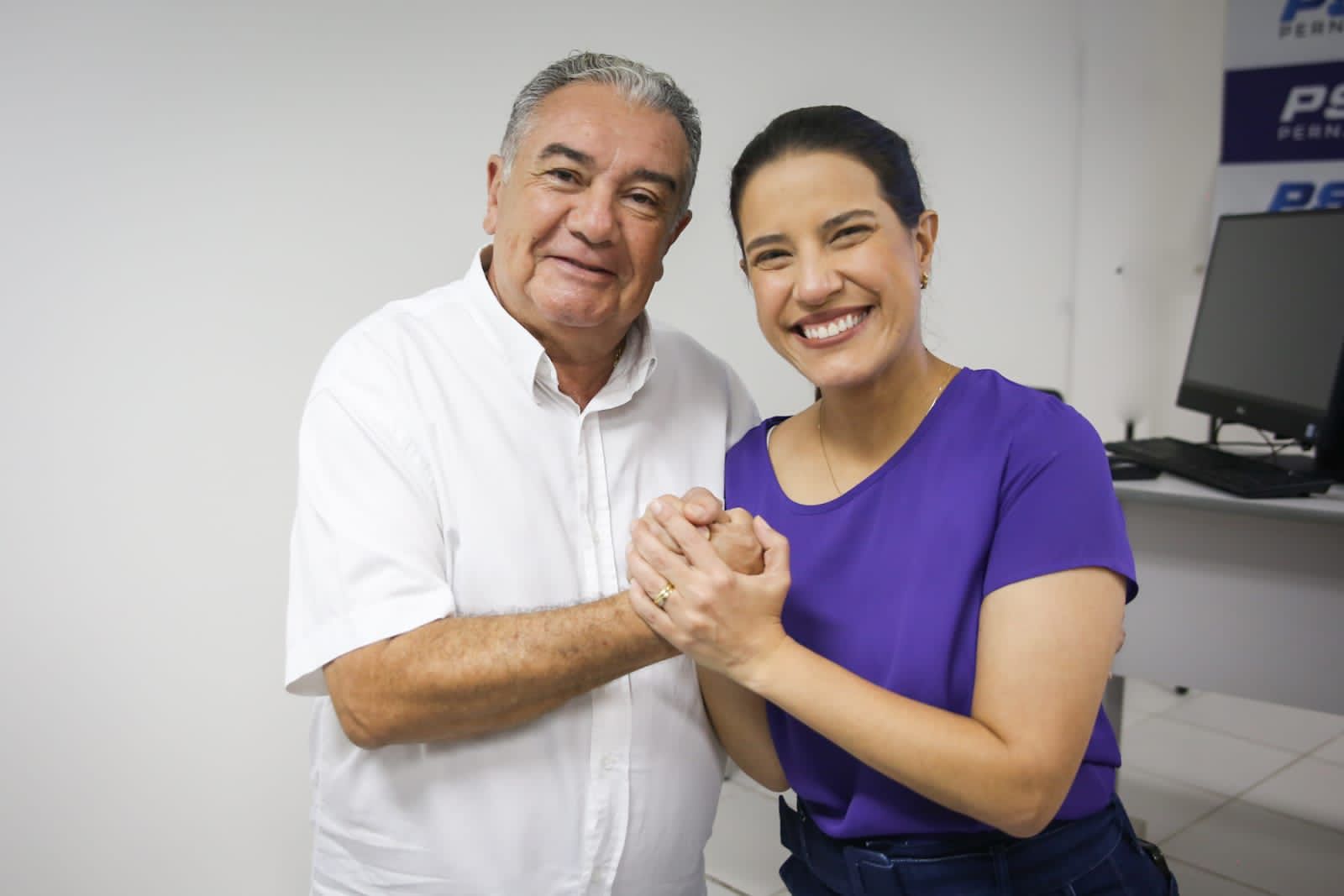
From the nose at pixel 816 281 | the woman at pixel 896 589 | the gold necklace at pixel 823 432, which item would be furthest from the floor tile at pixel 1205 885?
the nose at pixel 816 281

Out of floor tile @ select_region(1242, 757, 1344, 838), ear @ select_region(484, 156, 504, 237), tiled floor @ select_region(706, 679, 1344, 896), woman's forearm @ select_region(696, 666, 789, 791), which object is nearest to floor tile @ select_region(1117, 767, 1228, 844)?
tiled floor @ select_region(706, 679, 1344, 896)

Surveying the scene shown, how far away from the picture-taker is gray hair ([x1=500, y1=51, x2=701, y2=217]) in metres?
1.53

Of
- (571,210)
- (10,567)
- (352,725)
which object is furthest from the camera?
(10,567)

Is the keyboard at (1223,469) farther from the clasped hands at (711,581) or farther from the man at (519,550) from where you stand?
the clasped hands at (711,581)

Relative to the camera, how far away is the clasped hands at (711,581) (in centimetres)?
120

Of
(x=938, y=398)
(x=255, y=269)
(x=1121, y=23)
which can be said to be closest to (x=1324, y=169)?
(x=1121, y=23)

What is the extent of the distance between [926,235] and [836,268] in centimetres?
20

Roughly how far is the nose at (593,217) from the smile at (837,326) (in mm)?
333

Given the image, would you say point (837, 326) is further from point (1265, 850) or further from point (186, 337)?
point (1265, 850)

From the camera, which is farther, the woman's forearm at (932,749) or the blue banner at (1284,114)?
the blue banner at (1284,114)

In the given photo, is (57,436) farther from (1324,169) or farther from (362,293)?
(1324,169)

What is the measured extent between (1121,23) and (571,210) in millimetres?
3675

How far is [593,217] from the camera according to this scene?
1.49 meters

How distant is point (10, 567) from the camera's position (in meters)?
1.87
